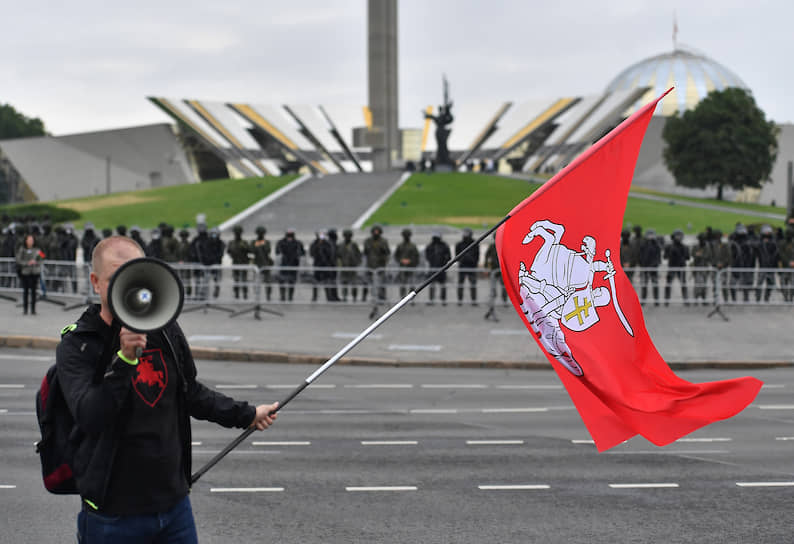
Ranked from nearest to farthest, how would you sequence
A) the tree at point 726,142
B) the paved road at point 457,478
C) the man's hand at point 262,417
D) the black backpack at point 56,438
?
the black backpack at point 56,438, the man's hand at point 262,417, the paved road at point 457,478, the tree at point 726,142

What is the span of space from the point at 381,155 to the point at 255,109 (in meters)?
24.9

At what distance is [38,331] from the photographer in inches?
665

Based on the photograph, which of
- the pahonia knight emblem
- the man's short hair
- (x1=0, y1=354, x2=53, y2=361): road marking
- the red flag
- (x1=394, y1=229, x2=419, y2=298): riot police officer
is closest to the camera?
the man's short hair

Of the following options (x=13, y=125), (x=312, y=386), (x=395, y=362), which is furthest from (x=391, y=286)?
(x=13, y=125)

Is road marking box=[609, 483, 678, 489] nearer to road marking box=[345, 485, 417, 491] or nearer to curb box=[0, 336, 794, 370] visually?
road marking box=[345, 485, 417, 491]

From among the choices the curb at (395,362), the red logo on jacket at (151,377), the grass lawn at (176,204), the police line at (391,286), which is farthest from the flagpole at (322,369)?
the grass lawn at (176,204)

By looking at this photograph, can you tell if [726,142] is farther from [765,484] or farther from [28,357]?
[765,484]

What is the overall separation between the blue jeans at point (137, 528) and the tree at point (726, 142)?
73582 mm

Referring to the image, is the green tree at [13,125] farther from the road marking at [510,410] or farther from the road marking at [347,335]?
the road marking at [510,410]

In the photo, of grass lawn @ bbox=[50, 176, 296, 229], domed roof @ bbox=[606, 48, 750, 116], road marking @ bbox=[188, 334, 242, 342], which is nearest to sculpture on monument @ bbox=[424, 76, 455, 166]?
grass lawn @ bbox=[50, 176, 296, 229]

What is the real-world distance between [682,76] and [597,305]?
403 ft

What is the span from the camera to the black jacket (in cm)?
323

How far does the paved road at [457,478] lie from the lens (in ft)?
20.5

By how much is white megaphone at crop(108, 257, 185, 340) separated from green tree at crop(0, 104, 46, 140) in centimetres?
12602
